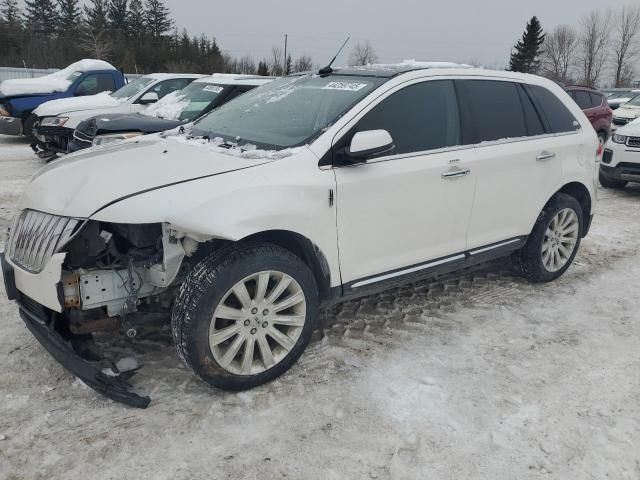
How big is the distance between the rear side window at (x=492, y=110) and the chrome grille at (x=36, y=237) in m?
2.72

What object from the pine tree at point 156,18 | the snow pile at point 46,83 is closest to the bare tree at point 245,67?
the pine tree at point 156,18

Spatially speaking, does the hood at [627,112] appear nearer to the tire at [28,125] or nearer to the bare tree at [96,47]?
the tire at [28,125]

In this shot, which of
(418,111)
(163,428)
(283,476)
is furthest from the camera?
(418,111)

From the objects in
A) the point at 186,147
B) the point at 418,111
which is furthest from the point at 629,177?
the point at 186,147

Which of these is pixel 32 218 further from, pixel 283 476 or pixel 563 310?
pixel 563 310

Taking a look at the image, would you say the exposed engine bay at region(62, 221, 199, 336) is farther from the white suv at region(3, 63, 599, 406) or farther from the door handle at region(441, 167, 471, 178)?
the door handle at region(441, 167, 471, 178)

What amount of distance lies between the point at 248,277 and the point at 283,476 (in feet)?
3.23

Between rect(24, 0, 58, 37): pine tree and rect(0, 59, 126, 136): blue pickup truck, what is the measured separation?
53.7m

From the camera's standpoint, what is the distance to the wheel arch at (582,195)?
190 inches

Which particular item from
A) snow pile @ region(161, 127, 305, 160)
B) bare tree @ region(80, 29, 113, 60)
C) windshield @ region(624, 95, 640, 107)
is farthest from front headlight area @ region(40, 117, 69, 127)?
bare tree @ region(80, 29, 113, 60)

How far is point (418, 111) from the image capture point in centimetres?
366

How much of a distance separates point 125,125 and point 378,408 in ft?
19.3

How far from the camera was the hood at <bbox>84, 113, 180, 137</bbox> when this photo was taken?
7348mm

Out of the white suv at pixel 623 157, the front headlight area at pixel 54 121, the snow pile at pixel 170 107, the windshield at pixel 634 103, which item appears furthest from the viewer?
the windshield at pixel 634 103
